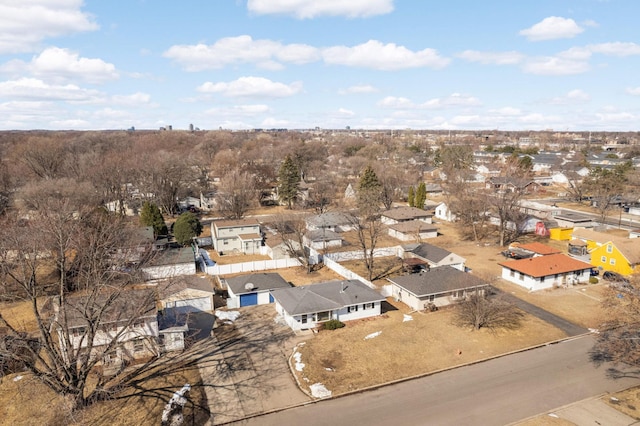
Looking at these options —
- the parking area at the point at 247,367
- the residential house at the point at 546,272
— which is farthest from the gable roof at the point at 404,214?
the parking area at the point at 247,367

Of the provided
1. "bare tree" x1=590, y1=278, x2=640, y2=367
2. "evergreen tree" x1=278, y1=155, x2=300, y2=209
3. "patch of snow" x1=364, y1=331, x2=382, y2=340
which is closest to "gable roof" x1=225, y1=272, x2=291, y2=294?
"patch of snow" x1=364, y1=331, x2=382, y2=340

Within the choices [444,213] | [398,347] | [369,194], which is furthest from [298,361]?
[444,213]

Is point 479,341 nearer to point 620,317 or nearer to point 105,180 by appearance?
point 620,317

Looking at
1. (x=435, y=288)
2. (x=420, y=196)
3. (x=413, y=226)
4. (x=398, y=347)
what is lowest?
(x=398, y=347)

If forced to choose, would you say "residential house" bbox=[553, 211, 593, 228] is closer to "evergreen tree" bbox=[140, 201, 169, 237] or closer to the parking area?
the parking area

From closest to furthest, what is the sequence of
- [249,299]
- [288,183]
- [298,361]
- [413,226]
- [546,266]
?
[298,361] → [249,299] → [546,266] → [413,226] → [288,183]

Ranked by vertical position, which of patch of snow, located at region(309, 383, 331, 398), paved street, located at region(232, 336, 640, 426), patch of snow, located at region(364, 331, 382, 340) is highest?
patch of snow, located at region(364, 331, 382, 340)

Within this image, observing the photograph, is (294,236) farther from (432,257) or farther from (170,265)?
(432,257)
